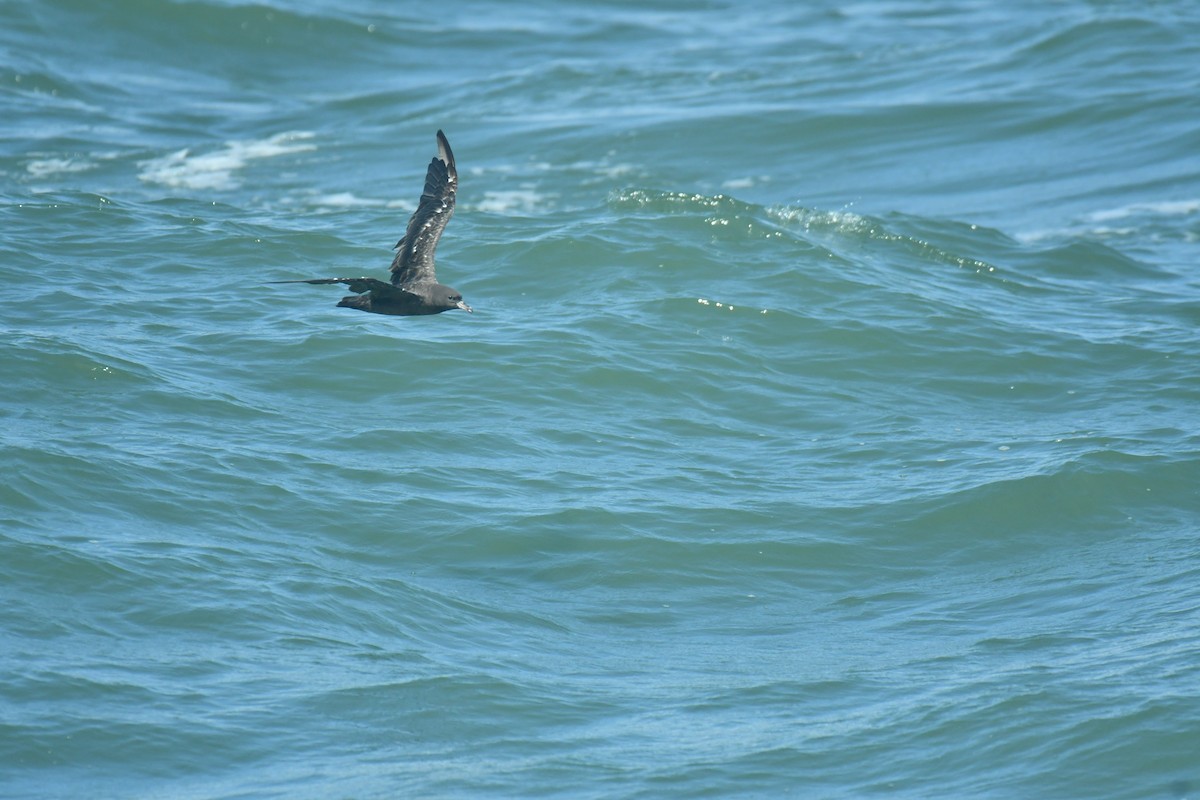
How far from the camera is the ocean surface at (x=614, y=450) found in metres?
9.19

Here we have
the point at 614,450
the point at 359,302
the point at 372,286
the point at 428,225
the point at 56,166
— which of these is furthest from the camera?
the point at 56,166

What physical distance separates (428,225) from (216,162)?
40.4 ft

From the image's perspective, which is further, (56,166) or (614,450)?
(56,166)

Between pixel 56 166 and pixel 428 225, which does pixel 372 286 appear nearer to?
pixel 428 225

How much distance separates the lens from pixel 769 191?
21.3 m

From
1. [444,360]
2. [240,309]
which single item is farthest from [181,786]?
[240,309]

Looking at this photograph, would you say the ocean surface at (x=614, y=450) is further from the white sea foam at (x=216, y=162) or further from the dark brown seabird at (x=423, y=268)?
the dark brown seabird at (x=423, y=268)

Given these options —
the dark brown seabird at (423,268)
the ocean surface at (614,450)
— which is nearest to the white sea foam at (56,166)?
the ocean surface at (614,450)

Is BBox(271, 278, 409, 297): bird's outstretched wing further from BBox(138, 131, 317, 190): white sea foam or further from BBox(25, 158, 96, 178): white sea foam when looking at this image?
BBox(25, 158, 96, 178): white sea foam

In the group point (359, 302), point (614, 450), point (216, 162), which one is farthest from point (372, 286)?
point (216, 162)

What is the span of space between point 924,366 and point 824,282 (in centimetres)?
194

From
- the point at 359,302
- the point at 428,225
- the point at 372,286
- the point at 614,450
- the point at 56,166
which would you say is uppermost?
the point at 56,166

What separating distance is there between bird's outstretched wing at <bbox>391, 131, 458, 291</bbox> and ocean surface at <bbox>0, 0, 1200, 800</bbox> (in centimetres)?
219

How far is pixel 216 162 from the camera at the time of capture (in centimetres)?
2225
